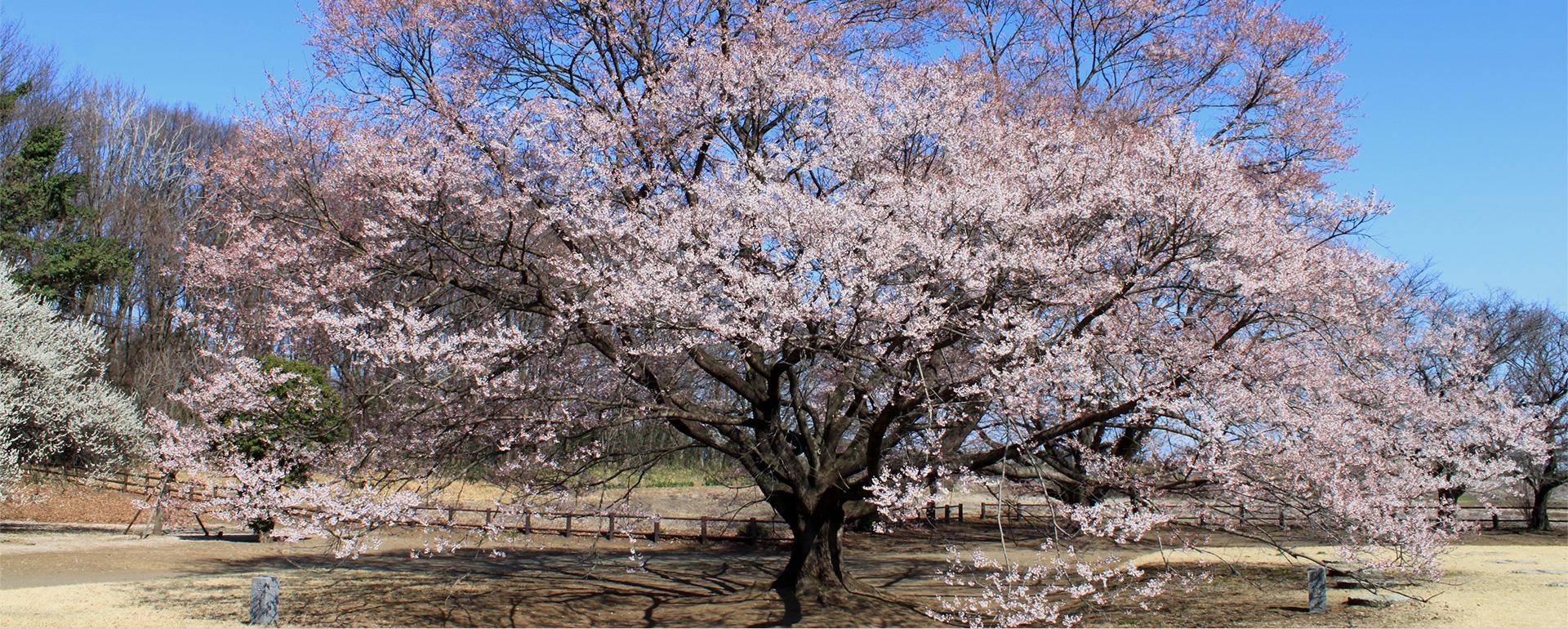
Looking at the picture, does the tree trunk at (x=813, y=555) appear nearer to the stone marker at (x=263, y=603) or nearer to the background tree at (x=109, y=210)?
the stone marker at (x=263, y=603)

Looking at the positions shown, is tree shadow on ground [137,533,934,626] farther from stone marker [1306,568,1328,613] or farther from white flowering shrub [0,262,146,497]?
white flowering shrub [0,262,146,497]

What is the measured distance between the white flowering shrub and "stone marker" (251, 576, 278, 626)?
1024 centimetres

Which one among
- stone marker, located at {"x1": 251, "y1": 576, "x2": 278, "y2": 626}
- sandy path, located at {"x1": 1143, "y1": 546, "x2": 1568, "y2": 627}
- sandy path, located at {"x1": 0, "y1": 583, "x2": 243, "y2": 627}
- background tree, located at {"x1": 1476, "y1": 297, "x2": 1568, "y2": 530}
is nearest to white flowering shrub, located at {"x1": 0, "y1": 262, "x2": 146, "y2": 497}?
sandy path, located at {"x1": 0, "y1": 583, "x2": 243, "y2": 627}

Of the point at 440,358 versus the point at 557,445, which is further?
the point at 557,445

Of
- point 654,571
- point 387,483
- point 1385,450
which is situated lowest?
point 654,571

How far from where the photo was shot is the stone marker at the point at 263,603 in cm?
931

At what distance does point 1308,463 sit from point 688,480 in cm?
2282

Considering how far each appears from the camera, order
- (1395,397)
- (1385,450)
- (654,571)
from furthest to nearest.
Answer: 1. (654,571)
2. (1395,397)
3. (1385,450)

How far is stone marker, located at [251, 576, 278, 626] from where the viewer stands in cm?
931

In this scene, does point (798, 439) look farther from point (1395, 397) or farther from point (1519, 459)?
point (1519, 459)

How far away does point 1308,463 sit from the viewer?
8406 mm

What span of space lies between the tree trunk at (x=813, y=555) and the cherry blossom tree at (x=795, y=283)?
0.04m

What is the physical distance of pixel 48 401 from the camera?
17.4 metres

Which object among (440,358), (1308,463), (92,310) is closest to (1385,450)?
(1308,463)
